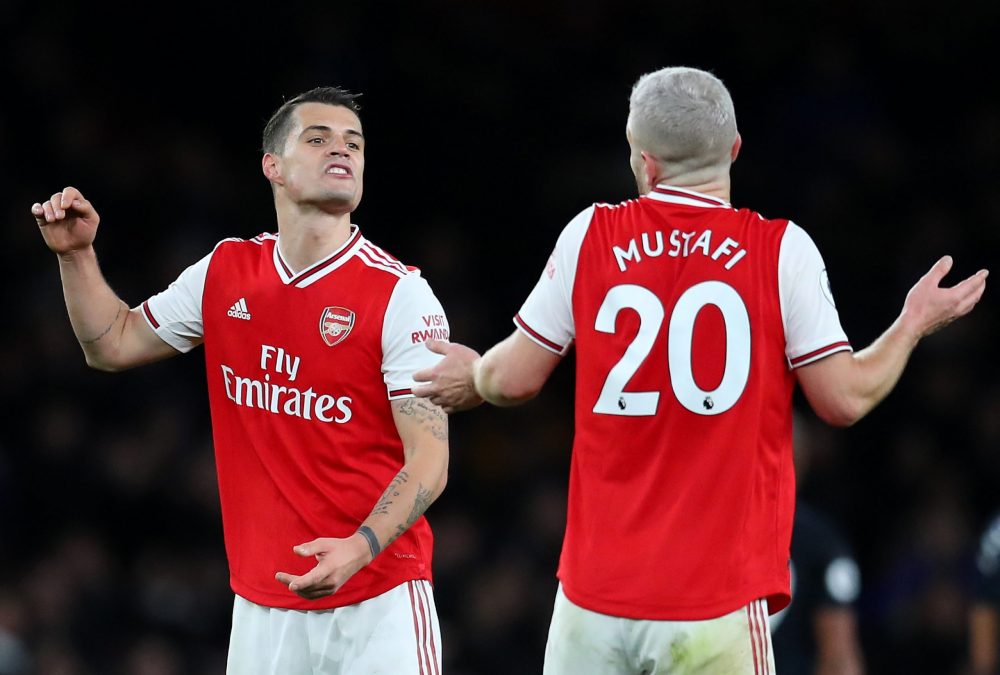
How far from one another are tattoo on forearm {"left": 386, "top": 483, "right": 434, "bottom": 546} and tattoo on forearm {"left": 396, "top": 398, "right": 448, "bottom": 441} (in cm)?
18

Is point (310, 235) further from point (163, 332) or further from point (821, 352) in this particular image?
point (821, 352)

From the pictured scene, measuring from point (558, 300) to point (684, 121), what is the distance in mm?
565

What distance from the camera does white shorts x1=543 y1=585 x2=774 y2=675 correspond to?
382 cm

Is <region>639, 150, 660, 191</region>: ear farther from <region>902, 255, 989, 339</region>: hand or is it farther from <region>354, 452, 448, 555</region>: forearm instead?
<region>354, 452, 448, 555</region>: forearm

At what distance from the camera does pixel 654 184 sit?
3977 mm

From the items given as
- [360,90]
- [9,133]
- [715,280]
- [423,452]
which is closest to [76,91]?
[9,133]

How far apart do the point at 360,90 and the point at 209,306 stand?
20.7 feet

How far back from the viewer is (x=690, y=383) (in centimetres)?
379

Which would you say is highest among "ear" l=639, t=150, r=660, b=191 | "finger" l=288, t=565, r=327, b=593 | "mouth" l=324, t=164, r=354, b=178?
"mouth" l=324, t=164, r=354, b=178

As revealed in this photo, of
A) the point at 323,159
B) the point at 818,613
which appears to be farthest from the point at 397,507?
the point at 818,613

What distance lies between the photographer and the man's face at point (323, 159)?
4.68 meters

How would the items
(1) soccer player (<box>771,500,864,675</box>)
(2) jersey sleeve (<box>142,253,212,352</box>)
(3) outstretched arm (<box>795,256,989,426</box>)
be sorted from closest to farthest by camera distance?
(3) outstretched arm (<box>795,256,989,426</box>) < (2) jersey sleeve (<box>142,253,212,352</box>) < (1) soccer player (<box>771,500,864,675</box>)

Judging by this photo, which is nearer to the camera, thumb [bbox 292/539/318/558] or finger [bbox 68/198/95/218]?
thumb [bbox 292/539/318/558]

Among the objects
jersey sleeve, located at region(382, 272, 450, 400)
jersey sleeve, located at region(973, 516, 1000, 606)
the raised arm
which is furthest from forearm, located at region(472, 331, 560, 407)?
jersey sleeve, located at region(973, 516, 1000, 606)
